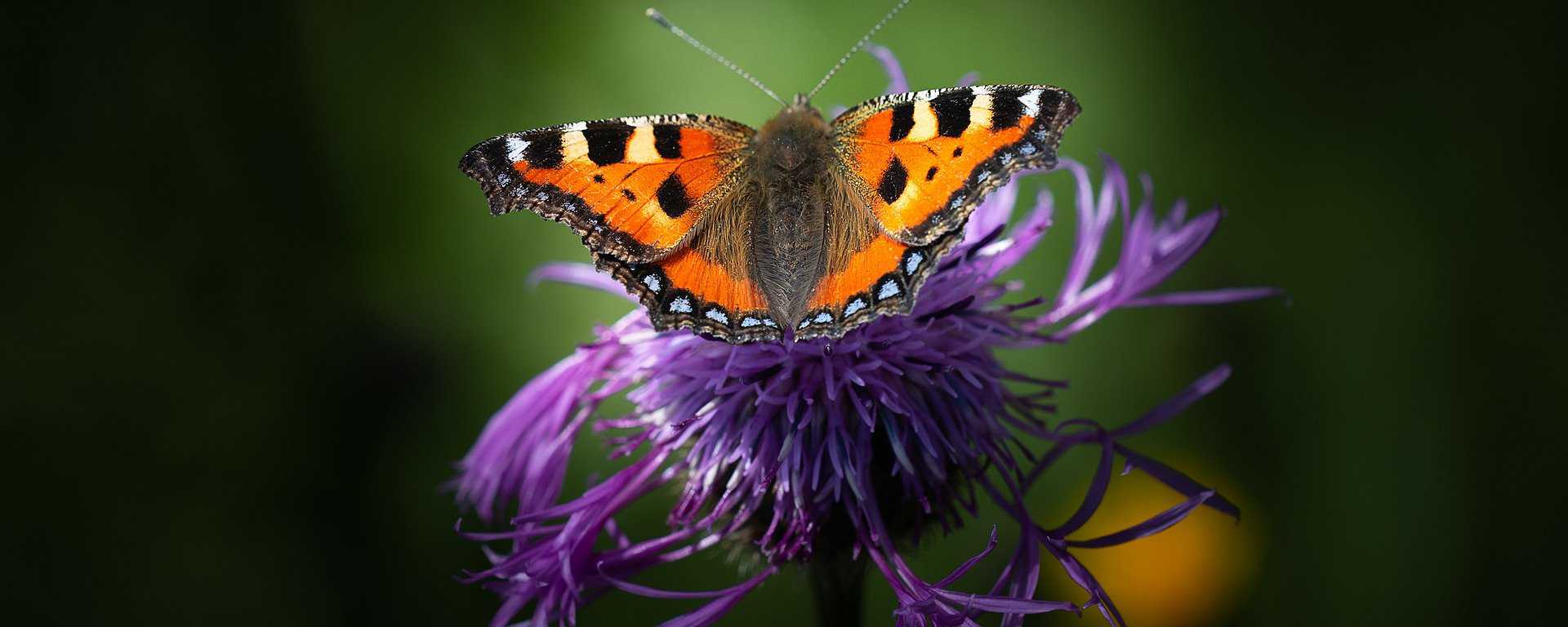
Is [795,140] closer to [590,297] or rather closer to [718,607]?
[718,607]

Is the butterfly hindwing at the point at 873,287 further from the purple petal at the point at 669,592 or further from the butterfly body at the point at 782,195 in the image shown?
the purple petal at the point at 669,592

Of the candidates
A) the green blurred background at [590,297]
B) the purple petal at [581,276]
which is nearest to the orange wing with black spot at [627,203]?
the purple petal at [581,276]

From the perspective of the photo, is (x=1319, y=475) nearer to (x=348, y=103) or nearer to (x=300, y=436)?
(x=300, y=436)

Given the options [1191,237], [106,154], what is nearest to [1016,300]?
[1191,237]

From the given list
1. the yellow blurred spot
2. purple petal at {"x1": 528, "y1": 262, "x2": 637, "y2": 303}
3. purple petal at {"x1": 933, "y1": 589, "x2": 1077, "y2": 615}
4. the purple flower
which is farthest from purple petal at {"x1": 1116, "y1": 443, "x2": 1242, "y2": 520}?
purple petal at {"x1": 528, "y1": 262, "x2": 637, "y2": 303}

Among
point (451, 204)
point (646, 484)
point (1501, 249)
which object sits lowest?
point (646, 484)

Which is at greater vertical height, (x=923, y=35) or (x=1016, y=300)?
(x=923, y=35)

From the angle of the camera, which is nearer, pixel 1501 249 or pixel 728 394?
pixel 728 394
